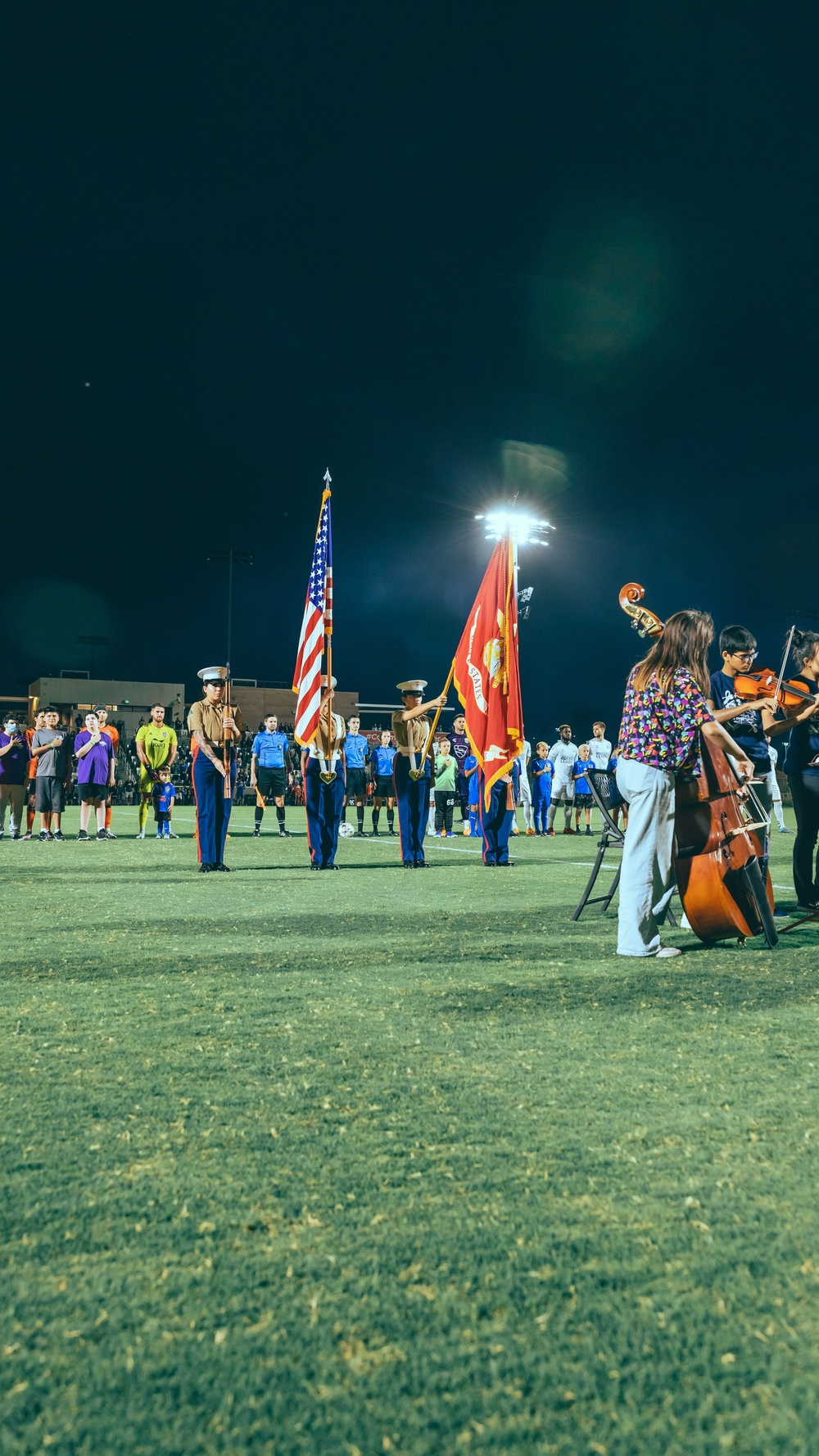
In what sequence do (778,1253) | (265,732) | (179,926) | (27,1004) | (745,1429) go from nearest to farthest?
1. (745,1429)
2. (778,1253)
3. (27,1004)
4. (179,926)
5. (265,732)

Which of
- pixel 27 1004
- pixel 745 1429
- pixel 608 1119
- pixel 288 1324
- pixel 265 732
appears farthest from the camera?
pixel 265 732

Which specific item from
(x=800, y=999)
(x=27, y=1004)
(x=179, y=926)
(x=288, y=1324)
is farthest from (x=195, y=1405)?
(x=179, y=926)

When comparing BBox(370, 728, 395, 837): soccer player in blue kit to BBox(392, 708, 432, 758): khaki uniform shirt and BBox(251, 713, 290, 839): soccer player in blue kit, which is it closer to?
BBox(251, 713, 290, 839): soccer player in blue kit

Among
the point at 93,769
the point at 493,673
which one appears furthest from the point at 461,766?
the point at 493,673

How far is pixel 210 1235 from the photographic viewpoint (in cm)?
235

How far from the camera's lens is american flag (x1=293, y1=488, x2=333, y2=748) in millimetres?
11148

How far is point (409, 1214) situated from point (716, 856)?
4.08 m

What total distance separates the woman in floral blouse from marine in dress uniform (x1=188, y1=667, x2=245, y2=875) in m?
5.45

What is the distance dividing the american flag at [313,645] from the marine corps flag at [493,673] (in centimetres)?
153

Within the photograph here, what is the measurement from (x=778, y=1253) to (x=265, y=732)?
1671cm

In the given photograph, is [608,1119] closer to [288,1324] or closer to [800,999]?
[288,1324]

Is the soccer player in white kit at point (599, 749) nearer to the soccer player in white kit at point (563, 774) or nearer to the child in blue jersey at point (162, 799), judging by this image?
the soccer player in white kit at point (563, 774)

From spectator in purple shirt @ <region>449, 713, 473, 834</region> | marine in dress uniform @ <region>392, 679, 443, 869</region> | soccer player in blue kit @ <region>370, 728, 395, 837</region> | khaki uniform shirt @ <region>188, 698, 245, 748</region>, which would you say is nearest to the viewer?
khaki uniform shirt @ <region>188, 698, 245, 748</region>

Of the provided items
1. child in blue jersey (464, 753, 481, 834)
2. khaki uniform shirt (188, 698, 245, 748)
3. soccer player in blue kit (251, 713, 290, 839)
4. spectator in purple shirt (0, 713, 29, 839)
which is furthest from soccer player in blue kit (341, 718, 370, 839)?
khaki uniform shirt (188, 698, 245, 748)
